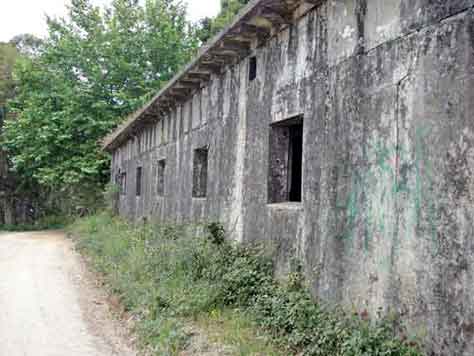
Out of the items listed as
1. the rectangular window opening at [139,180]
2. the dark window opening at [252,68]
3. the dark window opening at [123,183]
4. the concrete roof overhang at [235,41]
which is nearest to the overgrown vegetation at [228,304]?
the dark window opening at [252,68]

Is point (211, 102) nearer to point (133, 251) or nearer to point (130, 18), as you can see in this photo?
point (133, 251)

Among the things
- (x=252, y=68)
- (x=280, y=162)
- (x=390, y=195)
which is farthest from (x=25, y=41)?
(x=390, y=195)

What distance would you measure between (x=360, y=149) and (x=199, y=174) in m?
5.13

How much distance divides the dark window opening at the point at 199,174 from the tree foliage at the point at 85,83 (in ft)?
40.9

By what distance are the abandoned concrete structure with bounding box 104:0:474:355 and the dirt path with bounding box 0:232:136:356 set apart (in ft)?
7.17

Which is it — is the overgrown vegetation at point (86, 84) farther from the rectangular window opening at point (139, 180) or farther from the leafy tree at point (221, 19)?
the rectangular window opening at point (139, 180)

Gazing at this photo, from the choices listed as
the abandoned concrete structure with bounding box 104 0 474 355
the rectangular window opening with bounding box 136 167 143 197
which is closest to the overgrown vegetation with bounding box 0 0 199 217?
the rectangular window opening with bounding box 136 167 143 197

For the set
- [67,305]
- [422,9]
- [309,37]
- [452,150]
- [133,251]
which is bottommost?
[67,305]

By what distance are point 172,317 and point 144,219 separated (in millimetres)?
7572

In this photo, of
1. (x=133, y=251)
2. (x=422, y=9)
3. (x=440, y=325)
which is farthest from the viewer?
(x=133, y=251)

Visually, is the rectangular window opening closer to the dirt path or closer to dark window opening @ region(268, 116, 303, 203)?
the dirt path

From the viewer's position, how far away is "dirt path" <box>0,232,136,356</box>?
5062mm

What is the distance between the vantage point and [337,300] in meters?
4.33

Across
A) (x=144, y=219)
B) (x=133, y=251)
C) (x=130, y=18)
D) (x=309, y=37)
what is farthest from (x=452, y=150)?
(x=130, y=18)
